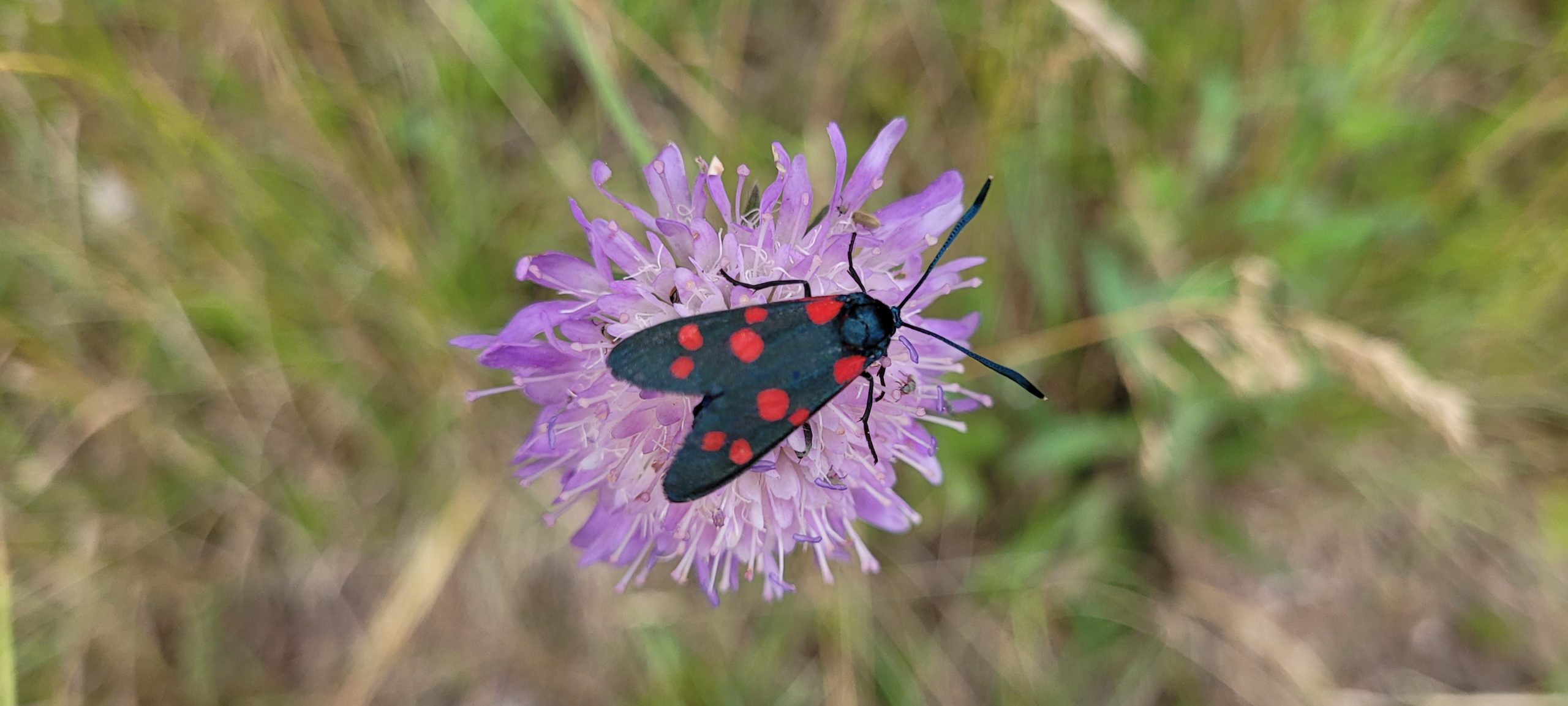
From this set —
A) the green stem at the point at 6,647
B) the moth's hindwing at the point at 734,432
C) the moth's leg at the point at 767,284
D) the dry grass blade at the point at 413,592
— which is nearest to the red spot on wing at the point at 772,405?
the moth's hindwing at the point at 734,432

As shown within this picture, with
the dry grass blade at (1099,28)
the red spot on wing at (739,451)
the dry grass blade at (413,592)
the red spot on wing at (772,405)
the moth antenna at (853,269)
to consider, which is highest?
the dry grass blade at (1099,28)

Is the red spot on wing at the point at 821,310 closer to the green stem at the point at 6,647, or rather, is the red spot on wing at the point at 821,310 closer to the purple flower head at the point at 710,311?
the purple flower head at the point at 710,311

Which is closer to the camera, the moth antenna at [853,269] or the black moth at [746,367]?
the black moth at [746,367]

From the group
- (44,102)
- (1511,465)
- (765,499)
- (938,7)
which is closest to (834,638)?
(765,499)

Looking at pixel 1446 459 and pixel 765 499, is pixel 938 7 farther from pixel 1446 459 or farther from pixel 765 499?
pixel 1446 459

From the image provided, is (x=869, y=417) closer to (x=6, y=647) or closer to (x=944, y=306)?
(x=944, y=306)

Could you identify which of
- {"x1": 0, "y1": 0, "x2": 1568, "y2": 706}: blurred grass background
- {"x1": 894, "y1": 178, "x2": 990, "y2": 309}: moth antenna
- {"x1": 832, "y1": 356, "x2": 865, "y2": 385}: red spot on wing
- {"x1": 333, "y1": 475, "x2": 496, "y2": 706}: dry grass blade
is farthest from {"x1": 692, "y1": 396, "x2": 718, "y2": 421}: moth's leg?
{"x1": 333, "y1": 475, "x2": 496, "y2": 706}: dry grass blade

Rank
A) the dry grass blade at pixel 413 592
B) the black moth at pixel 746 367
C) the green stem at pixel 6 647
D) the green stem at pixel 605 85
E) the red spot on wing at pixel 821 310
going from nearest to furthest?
the black moth at pixel 746 367
the red spot on wing at pixel 821 310
the green stem at pixel 605 85
the green stem at pixel 6 647
the dry grass blade at pixel 413 592

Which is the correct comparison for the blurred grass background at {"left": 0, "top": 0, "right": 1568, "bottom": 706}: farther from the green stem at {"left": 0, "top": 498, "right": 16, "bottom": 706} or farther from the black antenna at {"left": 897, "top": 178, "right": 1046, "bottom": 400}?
the black antenna at {"left": 897, "top": 178, "right": 1046, "bottom": 400}
